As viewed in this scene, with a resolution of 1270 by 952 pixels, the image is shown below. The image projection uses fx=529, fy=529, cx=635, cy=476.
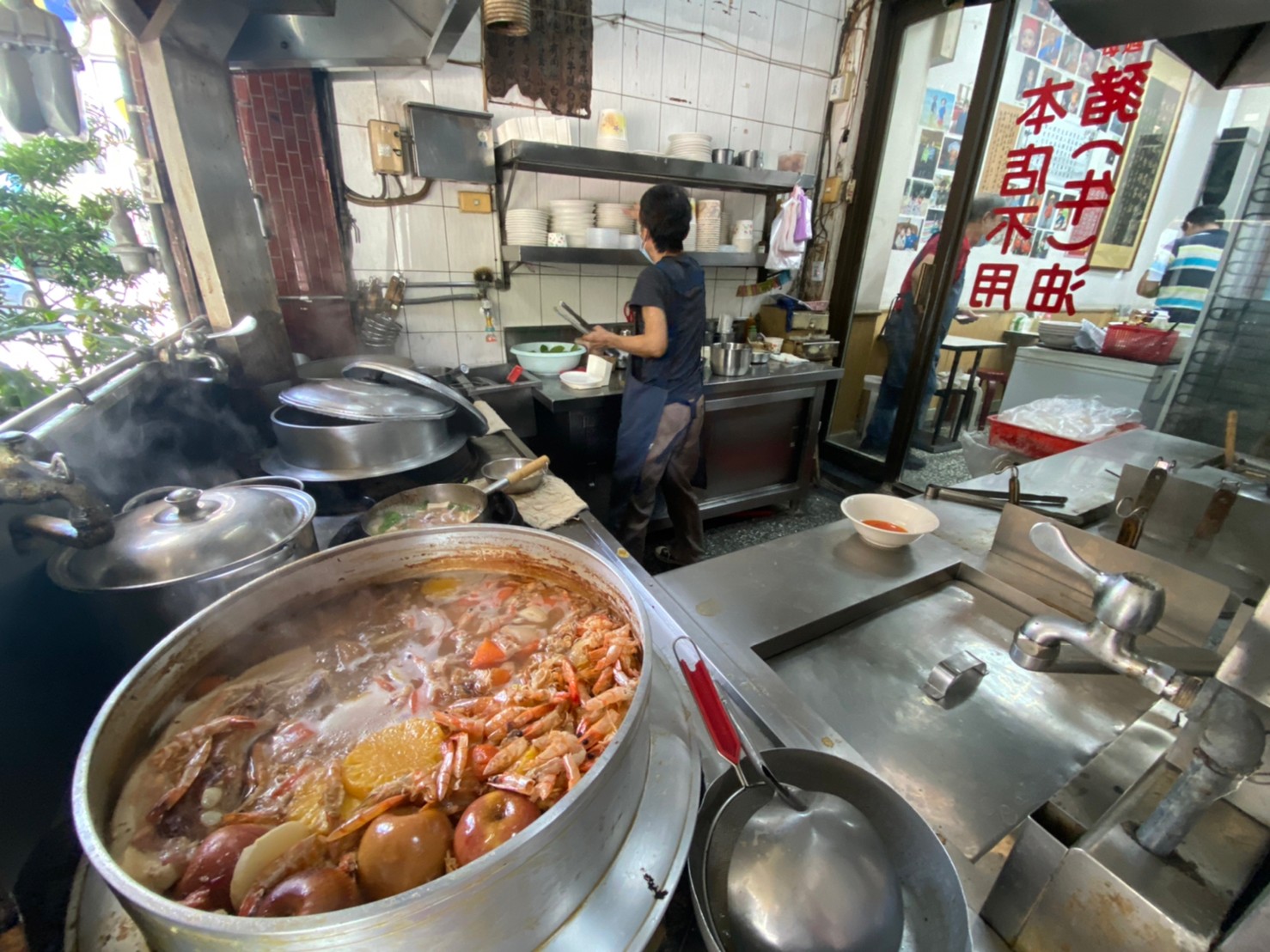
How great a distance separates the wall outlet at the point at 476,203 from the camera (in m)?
3.05

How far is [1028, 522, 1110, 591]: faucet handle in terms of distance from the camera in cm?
75

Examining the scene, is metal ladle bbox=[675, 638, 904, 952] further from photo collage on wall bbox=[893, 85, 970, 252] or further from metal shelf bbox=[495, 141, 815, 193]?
photo collage on wall bbox=[893, 85, 970, 252]

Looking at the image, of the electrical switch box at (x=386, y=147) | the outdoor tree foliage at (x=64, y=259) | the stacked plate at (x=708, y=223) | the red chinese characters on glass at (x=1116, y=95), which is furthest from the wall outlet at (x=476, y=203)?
the red chinese characters on glass at (x=1116, y=95)

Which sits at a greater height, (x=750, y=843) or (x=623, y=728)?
(x=623, y=728)

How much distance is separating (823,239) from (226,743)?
186 inches

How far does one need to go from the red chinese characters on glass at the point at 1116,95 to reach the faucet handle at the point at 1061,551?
331 cm

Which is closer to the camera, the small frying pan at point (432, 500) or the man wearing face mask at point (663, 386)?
the small frying pan at point (432, 500)

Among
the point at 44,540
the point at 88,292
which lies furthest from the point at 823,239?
the point at 44,540

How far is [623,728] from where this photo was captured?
0.58 meters

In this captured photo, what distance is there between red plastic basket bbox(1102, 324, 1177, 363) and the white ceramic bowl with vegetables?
4.39 meters

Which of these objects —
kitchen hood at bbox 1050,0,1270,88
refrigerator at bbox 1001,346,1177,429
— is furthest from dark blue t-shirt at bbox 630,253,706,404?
refrigerator at bbox 1001,346,1177,429

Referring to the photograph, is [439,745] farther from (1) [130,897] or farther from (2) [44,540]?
(2) [44,540]

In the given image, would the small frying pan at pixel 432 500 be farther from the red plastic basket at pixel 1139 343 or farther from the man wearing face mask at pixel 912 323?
the red plastic basket at pixel 1139 343

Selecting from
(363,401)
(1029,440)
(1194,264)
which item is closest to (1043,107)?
(1194,264)
